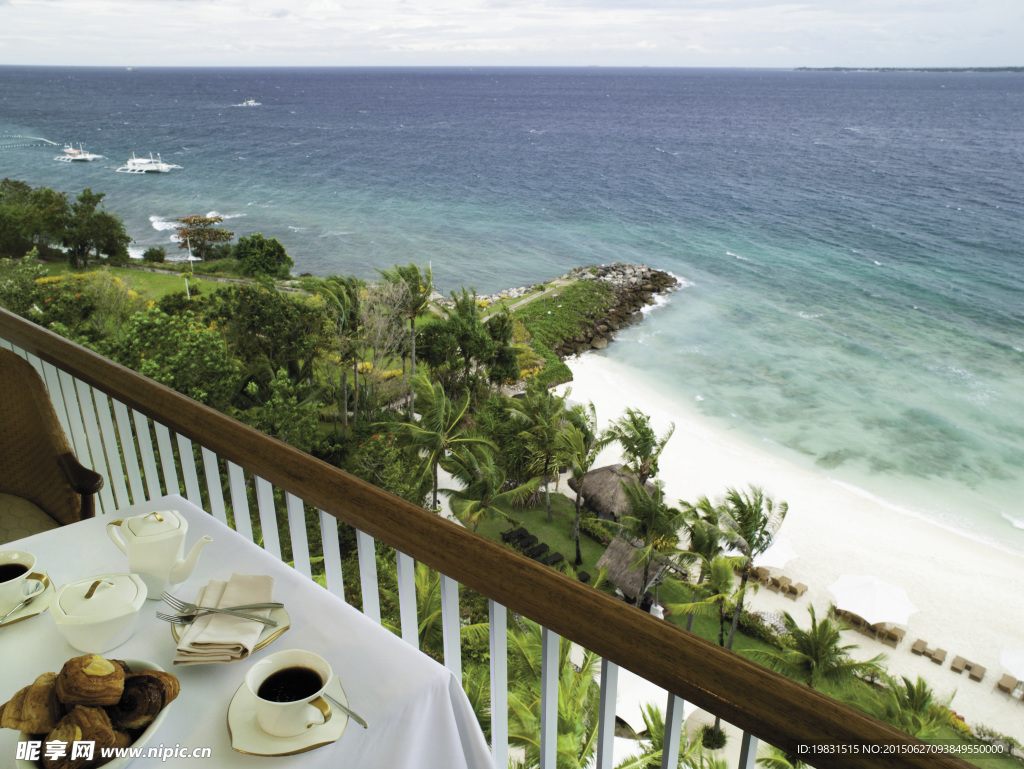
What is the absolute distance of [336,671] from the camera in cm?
106

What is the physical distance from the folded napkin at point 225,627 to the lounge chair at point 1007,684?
1544cm

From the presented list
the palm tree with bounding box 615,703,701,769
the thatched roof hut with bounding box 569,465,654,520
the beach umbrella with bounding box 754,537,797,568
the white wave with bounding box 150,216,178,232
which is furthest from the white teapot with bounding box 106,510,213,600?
the white wave with bounding box 150,216,178,232

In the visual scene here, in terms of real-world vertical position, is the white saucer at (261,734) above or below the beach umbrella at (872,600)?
above

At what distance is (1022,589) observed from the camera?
1493 centimetres

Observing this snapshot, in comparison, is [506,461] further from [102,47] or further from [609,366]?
[102,47]

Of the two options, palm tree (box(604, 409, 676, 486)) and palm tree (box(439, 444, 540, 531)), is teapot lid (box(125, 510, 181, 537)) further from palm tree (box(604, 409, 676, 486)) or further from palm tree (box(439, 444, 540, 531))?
palm tree (box(604, 409, 676, 486))

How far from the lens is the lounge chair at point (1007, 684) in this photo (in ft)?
40.0

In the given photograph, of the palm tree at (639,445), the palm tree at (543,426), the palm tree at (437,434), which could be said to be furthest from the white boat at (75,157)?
the palm tree at (639,445)

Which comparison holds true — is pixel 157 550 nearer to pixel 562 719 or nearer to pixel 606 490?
pixel 562 719

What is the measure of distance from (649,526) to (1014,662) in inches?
267

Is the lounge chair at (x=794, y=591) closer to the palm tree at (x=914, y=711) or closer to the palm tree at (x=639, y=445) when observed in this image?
the palm tree at (x=914, y=711)

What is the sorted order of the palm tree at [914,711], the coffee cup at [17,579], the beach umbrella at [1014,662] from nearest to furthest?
the coffee cup at [17,579]
the palm tree at [914,711]
the beach umbrella at [1014,662]

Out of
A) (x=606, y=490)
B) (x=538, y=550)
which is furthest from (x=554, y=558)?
(x=606, y=490)

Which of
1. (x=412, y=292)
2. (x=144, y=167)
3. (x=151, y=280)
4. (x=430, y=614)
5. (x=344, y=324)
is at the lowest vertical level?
(x=151, y=280)
